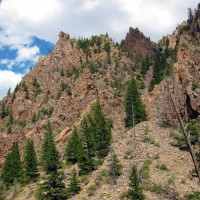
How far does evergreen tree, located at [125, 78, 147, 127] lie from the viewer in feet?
253

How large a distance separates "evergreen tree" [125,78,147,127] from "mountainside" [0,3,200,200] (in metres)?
2.09

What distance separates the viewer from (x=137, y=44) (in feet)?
516

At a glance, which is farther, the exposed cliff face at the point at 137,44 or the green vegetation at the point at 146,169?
the exposed cliff face at the point at 137,44

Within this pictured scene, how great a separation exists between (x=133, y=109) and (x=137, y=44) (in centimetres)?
8406

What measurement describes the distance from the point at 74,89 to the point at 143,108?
Result: 97.7 ft

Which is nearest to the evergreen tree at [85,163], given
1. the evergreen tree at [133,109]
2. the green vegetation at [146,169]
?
the green vegetation at [146,169]

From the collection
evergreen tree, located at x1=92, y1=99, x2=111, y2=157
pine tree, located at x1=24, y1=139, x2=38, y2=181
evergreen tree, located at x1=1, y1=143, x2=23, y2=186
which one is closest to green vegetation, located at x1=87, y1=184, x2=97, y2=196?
evergreen tree, located at x1=92, y1=99, x2=111, y2=157

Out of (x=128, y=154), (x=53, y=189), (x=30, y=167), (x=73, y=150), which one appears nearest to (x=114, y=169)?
(x=128, y=154)

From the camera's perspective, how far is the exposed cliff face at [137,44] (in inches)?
6063

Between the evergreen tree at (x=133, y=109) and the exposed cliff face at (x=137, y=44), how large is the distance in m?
70.4

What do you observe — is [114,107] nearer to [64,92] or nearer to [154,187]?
[64,92]

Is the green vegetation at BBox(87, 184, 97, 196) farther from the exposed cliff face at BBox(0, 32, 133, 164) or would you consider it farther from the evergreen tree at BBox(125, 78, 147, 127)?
the exposed cliff face at BBox(0, 32, 133, 164)

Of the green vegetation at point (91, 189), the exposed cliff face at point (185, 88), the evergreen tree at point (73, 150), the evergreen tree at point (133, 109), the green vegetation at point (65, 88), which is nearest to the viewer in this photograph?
the green vegetation at point (91, 189)

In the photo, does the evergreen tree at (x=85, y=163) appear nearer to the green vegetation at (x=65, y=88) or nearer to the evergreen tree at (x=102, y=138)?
the evergreen tree at (x=102, y=138)
